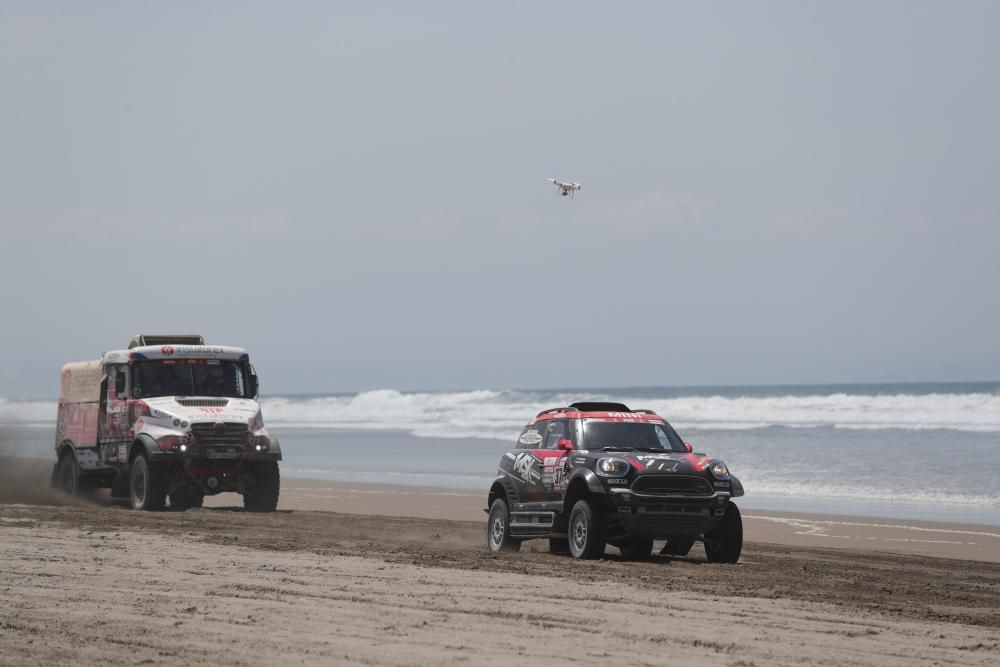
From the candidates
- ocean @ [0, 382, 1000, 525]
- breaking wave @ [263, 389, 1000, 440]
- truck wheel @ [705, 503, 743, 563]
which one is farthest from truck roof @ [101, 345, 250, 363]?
breaking wave @ [263, 389, 1000, 440]

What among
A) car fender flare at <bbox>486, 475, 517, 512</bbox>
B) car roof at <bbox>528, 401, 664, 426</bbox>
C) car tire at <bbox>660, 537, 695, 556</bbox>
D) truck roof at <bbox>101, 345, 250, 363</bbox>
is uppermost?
truck roof at <bbox>101, 345, 250, 363</bbox>

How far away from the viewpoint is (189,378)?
76.8 ft

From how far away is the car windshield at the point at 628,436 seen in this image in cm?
1573

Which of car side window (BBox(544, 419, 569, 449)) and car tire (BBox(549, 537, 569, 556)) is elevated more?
car side window (BBox(544, 419, 569, 449))

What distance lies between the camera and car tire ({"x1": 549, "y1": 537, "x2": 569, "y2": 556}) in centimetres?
1658

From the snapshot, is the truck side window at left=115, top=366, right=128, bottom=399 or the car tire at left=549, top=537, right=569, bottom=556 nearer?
the car tire at left=549, top=537, right=569, bottom=556

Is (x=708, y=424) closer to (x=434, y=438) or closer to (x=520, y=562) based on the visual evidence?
(x=434, y=438)

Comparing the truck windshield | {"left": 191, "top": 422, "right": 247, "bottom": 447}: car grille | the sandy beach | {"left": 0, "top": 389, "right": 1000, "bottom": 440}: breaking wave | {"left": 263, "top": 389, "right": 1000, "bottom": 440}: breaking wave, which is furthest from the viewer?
{"left": 263, "top": 389, "right": 1000, "bottom": 440}: breaking wave

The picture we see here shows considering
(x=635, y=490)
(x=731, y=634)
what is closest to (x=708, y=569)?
(x=635, y=490)

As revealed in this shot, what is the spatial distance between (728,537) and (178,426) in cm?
1056

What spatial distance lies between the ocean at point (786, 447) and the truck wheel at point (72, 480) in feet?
17.7

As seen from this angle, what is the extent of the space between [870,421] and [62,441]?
40.1m

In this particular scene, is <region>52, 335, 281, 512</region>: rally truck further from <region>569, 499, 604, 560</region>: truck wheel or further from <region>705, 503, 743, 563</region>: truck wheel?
<region>705, 503, 743, 563</region>: truck wheel

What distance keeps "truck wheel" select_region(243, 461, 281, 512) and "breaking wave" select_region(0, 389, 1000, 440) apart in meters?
10.9
